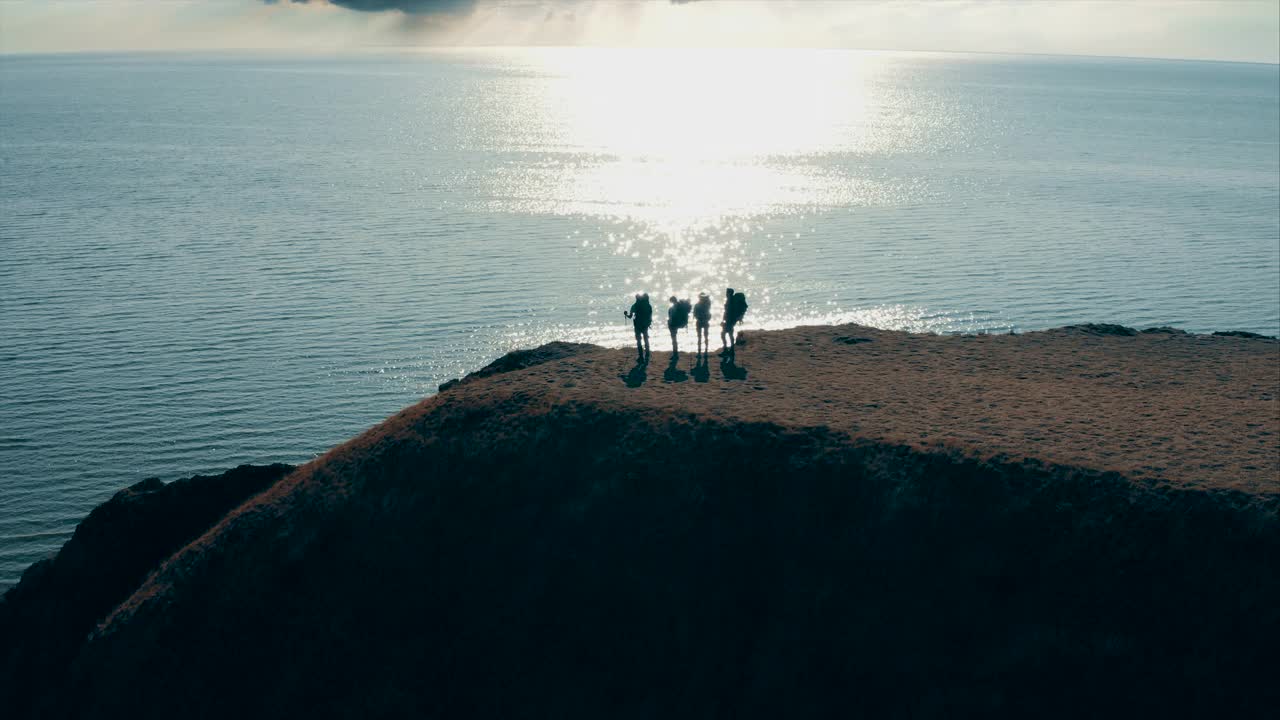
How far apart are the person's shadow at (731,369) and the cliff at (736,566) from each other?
86 centimetres

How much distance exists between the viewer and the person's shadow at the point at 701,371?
111 ft

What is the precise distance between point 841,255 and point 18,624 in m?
73.1

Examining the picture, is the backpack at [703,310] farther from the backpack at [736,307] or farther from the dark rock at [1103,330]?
the dark rock at [1103,330]

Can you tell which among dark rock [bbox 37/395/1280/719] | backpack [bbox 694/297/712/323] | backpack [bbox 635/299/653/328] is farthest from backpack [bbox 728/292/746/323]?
dark rock [bbox 37/395/1280/719]

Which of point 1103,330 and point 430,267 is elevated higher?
point 430,267

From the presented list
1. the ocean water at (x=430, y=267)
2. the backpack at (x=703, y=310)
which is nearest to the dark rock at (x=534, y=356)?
the backpack at (x=703, y=310)

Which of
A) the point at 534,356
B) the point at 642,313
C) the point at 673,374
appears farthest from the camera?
the point at 534,356

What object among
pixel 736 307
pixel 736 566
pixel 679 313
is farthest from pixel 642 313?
pixel 736 566

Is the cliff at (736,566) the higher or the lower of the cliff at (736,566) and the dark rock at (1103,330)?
the lower

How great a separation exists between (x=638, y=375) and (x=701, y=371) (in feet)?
8.49

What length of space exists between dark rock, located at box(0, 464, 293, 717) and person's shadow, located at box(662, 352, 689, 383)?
17.0 m

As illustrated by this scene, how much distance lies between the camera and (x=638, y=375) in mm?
34031

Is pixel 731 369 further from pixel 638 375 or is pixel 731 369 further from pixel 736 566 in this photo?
pixel 736 566

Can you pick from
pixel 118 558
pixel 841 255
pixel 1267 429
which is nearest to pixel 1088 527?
pixel 1267 429
